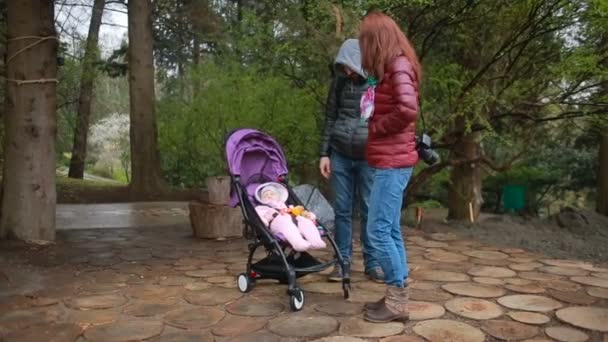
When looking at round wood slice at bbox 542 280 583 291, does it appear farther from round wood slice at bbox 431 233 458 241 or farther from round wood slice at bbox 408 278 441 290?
round wood slice at bbox 431 233 458 241

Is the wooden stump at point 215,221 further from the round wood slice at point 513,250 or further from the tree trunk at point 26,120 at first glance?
the round wood slice at point 513,250

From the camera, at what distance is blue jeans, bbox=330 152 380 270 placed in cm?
326

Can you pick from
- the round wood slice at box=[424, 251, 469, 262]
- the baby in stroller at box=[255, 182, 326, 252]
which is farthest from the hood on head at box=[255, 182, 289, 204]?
the round wood slice at box=[424, 251, 469, 262]

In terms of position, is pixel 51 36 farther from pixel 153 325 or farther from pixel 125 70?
pixel 125 70

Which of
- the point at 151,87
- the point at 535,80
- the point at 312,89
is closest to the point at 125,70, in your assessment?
the point at 151,87

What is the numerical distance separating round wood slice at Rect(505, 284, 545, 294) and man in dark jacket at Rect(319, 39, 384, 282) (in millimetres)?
773

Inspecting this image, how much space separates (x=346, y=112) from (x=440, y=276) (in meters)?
1.23

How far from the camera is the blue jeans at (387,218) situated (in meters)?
2.52

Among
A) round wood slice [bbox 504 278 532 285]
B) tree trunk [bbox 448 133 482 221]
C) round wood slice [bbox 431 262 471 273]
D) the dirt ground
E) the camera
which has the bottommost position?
the dirt ground

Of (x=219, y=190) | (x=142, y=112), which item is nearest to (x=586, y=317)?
(x=219, y=190)

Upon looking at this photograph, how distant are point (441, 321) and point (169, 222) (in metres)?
4.38

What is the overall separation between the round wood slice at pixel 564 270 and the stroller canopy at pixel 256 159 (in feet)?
6.27

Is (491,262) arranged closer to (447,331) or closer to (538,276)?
(538,276)

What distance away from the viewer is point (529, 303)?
2.84m
